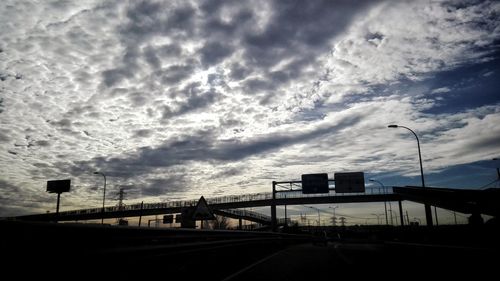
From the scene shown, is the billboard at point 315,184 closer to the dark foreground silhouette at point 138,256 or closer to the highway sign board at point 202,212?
the dark foreground silhouette at point 138,256

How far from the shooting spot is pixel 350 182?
173ft

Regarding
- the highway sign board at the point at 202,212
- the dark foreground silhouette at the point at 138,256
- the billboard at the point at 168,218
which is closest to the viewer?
the dark foreground silhouette at the point at 138,256

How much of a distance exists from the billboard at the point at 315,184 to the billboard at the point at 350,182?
5.45 ft

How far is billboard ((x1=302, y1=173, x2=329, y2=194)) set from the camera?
173ft

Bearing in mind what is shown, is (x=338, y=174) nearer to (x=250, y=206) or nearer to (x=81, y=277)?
(x=250, y=206)

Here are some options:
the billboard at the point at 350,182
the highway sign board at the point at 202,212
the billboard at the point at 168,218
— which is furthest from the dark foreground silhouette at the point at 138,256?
the billboard at the point at 168,218

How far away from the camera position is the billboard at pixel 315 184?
52781mm

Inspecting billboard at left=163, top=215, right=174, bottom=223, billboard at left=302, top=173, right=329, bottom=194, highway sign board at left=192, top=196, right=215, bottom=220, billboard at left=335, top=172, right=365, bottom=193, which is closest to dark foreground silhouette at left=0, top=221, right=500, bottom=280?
highway sign board at left=192, top=196, right=215, bottom=220

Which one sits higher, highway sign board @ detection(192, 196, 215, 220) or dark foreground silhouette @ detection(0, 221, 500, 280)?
highway sign board @ detection(192, 196, 215, 220)

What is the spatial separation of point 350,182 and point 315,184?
4.85 metres

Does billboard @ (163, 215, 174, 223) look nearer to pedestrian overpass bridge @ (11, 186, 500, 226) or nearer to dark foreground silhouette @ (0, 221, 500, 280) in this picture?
pedestrian overpass bridge @ (11, 186, 500, 226)

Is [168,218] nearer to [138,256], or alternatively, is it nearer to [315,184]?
[315,184]

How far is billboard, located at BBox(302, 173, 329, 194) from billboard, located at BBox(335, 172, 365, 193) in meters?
1.66

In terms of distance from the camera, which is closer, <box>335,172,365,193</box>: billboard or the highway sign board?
the highway sign board
